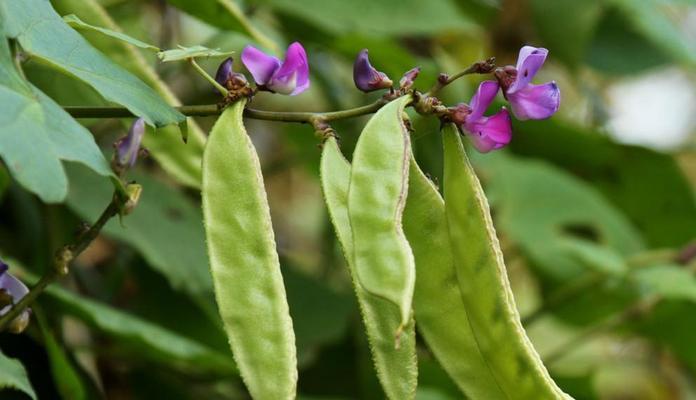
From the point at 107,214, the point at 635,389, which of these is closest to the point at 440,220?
the point at 107,214

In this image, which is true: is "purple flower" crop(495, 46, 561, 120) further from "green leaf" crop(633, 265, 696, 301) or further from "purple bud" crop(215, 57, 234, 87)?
"green leaf" crop(633, 265, 696, 301)

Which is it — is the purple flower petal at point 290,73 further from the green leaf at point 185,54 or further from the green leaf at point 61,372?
the green leaf at point 61,372

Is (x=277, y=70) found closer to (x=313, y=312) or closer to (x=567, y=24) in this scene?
(x=313, y=312)

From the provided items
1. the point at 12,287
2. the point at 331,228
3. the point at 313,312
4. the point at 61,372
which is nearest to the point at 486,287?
the point at 12,287

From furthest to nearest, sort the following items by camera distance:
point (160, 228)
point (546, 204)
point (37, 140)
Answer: point (546, 204), point (160, 228), point (37, 140)

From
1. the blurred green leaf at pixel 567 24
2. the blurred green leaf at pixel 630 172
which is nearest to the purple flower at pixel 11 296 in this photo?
the blurred green leaf at pixel 630 172

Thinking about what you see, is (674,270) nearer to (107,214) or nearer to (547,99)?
(547,99)
